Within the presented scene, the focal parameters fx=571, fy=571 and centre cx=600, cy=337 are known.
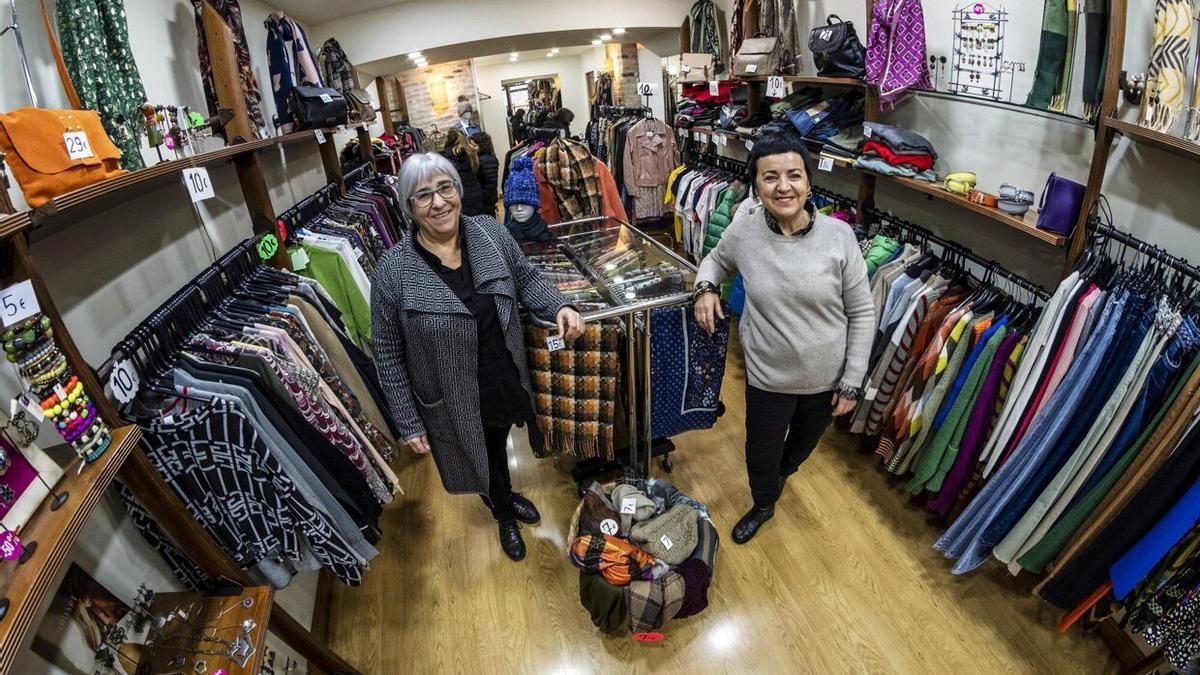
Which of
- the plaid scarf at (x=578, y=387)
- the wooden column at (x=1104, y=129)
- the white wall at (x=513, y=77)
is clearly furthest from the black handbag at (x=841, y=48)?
the white wall at (x=513, y=77)

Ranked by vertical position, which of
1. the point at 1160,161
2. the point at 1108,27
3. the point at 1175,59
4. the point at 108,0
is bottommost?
the point at 1160,161

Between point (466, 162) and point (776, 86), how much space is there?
7.79 ft

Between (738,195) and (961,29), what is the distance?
1341 millimetres

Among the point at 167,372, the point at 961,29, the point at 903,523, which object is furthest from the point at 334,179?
the point at 903,523

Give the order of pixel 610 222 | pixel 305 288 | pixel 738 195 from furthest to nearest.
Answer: pixel 738 195 < pixel 610 222 < pixel 305 288

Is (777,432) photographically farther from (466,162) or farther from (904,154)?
(466,162)

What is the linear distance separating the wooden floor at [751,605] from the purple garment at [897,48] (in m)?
1.74

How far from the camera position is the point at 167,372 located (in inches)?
58.6

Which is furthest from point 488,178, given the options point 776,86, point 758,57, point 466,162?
point 776,86

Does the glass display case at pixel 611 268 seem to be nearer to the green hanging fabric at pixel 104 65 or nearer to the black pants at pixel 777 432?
the black pants at pixel 777 432

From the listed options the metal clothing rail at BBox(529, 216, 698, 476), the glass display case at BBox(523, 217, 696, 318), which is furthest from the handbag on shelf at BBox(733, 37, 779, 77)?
the metal clothing rail at BBox(529, 216, 698, 476)

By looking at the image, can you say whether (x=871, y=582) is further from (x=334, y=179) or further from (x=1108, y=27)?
(x=334, y=179)

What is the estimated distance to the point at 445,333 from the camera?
5.65 ft

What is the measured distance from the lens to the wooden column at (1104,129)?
1.50 meters
